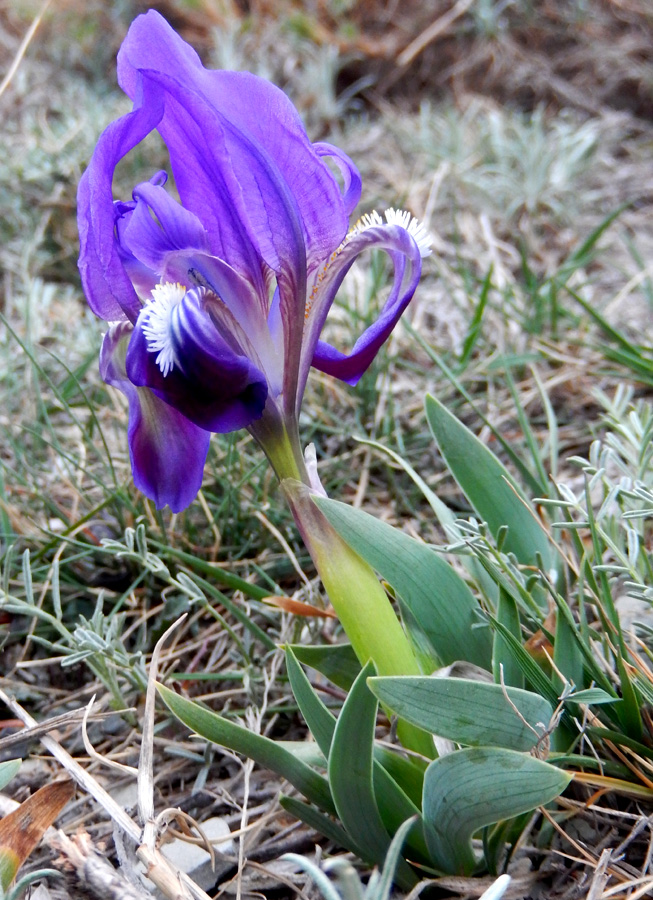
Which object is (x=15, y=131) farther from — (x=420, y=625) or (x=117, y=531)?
(x=420, y=625)

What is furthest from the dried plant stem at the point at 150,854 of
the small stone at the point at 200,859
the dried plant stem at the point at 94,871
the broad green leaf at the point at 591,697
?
the broad green leaf at the point at 591,697

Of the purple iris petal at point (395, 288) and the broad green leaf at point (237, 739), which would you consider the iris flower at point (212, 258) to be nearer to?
the purple iris petal at point (395, 288)

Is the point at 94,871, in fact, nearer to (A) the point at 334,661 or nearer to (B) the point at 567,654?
(A) the point at 334,661

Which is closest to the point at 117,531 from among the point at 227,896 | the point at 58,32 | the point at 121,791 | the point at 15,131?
the point at 121,791

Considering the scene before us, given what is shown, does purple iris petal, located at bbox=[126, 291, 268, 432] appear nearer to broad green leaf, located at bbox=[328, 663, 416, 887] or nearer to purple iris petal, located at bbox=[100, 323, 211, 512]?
purple iris petal, located at bbox=[100, 323, 211, 512]

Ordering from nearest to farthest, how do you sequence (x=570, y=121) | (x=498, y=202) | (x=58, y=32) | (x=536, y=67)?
(x=498, y=202) < (x=570, y=121) < (x=536, y=67) < (x=58, y=32)

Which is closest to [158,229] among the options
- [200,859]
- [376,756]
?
[376,756]
